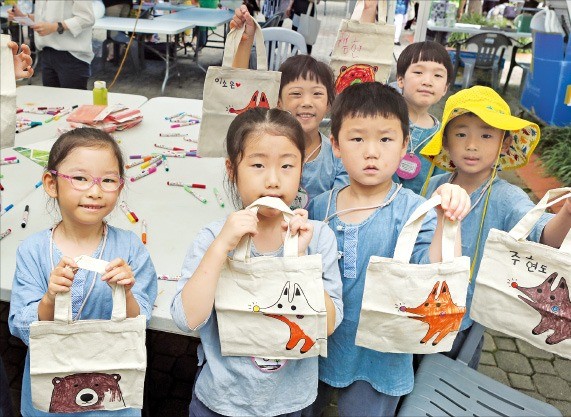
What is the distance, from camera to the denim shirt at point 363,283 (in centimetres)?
163

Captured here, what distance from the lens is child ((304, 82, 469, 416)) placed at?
162 cm

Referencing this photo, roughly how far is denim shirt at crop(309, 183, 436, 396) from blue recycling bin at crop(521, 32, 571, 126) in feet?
18.4

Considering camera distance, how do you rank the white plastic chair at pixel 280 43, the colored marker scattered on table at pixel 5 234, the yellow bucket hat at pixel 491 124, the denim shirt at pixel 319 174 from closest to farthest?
the yellow bucket hat at pixel 491 124 → the colored marker scattered on table at pixel 5 234 → the denim shirt at pixel 319 174 → the white plastic chair at pixel 280 43

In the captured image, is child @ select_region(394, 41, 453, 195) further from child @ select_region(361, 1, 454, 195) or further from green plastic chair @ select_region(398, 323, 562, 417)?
green plastic chair @ select_region(398, 323, 562, 417)

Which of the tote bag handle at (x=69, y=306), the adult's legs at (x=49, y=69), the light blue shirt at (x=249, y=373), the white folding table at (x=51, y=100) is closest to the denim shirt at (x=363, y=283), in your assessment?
the light blue shirt at (x=249, y=373)

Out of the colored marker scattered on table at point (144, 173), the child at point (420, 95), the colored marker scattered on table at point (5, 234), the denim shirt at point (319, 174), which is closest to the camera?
the colored marker scattered on table at point (5, 234)

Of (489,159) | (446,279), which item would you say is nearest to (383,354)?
(446,279)

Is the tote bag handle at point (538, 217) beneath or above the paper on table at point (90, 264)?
above

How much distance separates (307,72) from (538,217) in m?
1.25

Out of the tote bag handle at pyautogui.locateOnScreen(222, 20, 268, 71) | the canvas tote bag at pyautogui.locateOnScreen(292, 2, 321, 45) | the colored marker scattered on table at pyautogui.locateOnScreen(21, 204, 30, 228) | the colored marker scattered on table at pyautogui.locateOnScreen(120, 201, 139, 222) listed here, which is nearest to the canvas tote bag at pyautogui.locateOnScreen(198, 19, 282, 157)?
the tote bag handle at pyautogui.locateOnScreen(222, 20, 268, 71)

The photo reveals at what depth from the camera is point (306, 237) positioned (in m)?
1.34

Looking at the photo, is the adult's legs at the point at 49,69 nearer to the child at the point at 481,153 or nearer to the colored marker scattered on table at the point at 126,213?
the colored marker scattered on table at the point at 126,213

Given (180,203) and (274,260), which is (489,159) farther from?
(180,203)

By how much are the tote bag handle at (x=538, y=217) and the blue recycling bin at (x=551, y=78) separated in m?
5.57
